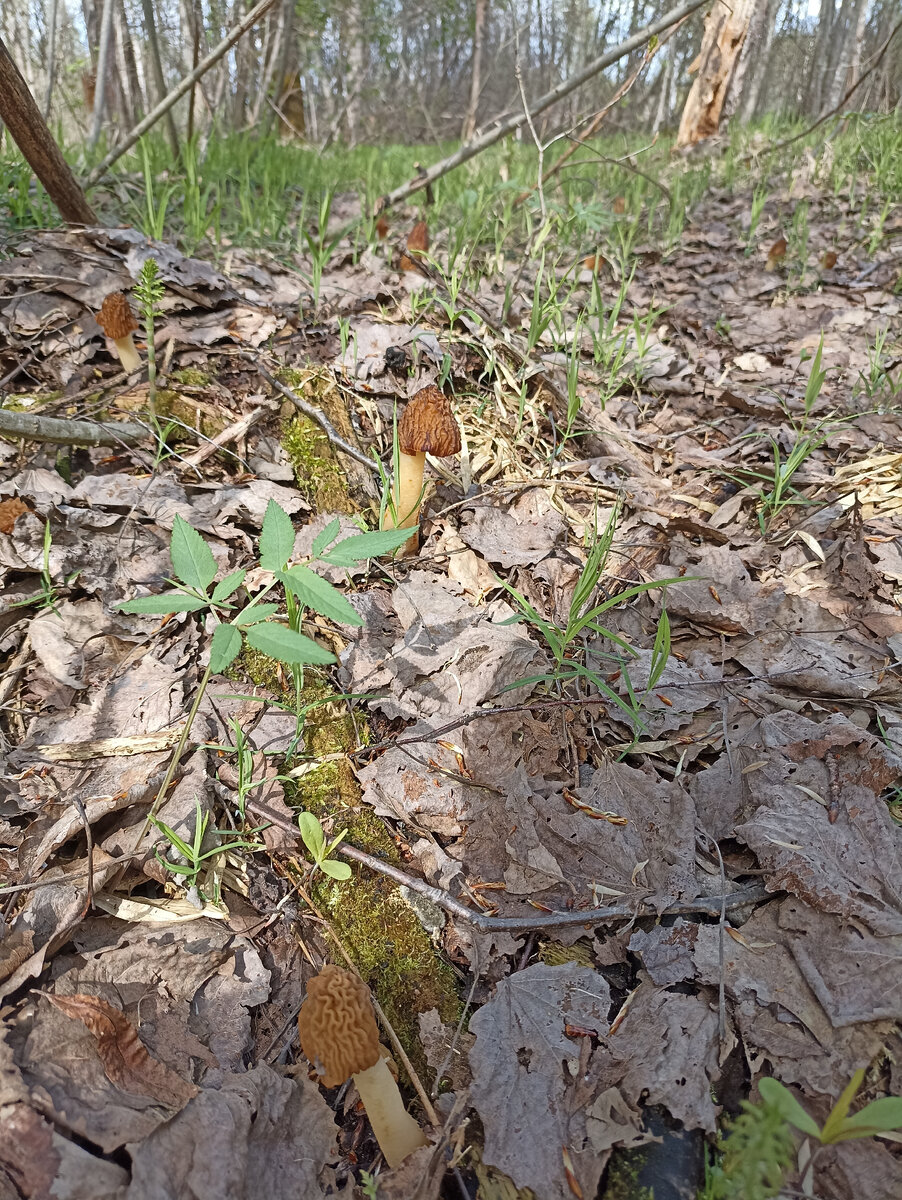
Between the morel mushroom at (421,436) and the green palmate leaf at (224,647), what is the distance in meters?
1.01

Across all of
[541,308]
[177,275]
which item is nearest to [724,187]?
[541,308]

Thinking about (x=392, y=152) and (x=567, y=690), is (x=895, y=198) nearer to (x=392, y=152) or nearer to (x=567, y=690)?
(x=392, y=152)

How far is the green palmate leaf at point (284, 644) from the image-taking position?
145 centimetres

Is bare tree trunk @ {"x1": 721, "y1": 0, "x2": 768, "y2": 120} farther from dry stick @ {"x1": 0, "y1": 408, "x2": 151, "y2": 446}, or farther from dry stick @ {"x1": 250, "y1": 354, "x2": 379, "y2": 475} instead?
dry stick @ {"x1": 0, "y1": 408, "x2": 151, "y2": 446}

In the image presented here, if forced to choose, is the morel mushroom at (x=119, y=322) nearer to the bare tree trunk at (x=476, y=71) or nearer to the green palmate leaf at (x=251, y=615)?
the green palmate leaf at (x=251, y=615)

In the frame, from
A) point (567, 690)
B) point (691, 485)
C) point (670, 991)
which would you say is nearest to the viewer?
point (670, 991)

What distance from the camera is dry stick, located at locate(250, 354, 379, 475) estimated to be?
8.82 feet

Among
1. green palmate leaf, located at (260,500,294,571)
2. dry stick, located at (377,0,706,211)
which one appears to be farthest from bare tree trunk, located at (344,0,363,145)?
green palmate leaf, located at (260,500,294,571)

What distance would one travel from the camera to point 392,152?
876 centimetres

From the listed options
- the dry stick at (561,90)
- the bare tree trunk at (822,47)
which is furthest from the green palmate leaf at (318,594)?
the bare tree trunk at (822,47)

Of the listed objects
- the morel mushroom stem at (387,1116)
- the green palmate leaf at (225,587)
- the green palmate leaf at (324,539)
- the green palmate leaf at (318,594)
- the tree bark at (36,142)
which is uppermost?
the tree bark at (36,142)

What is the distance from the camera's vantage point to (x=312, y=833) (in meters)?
1.63

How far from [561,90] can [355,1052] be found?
4752 millimetres

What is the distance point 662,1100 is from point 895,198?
7.36 metres
